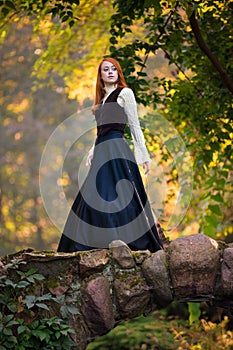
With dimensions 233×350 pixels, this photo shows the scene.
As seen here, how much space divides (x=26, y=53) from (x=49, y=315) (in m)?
10.8

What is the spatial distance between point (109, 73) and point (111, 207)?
3.28 ft

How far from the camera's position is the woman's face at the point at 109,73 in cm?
498

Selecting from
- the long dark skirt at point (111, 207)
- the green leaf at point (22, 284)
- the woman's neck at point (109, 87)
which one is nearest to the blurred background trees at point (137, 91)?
the woman's neck at point (109, 87)

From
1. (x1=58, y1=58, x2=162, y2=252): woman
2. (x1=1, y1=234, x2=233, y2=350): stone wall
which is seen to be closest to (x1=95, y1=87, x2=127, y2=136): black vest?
(x1=58, y1=58, x2=162, y2=252): woman

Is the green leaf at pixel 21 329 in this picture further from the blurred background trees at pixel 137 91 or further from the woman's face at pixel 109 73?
the blurred background trees at pixel 137 91

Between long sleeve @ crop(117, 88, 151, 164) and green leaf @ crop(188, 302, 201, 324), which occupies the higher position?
long sleeve @ crop(117, 88, 151, 164)

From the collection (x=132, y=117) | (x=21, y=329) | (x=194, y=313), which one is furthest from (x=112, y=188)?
(x=194, y=313)

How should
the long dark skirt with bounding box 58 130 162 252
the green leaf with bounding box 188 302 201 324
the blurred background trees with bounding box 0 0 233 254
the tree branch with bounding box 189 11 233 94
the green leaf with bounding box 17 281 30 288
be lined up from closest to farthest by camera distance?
the green leaf with bounding box 17 281 30 288, the long dark skirt with bounding box 58 130 162 252, the tree branch with bounding box 189 11 233 94, the blurred background trees with bounding box 0 0 233 254, the green leaf with bounding box 188 302 201 324

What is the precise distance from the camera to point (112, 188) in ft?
15.6

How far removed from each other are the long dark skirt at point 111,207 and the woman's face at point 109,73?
38 centimetres

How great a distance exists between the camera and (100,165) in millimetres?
4848

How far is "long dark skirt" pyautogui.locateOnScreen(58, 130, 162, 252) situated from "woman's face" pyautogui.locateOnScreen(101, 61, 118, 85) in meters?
0.38

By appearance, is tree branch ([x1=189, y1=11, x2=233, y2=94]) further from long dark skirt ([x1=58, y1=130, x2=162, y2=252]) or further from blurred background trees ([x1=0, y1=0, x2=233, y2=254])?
long dark skirt ([x1=58, y1=130, x2=162, y2=252])

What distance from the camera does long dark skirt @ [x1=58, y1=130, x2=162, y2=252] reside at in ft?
15.2
